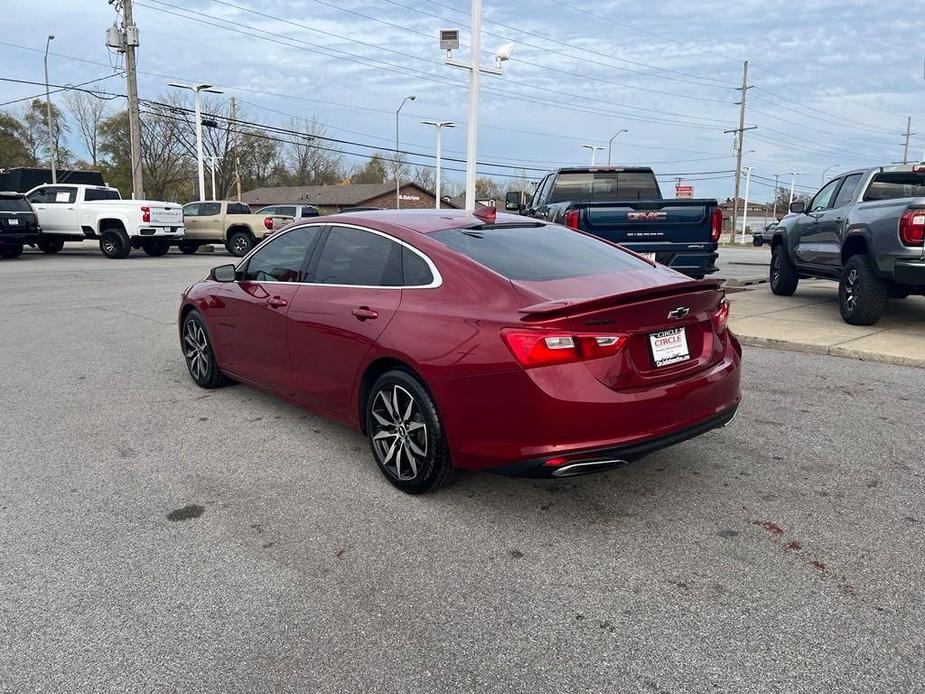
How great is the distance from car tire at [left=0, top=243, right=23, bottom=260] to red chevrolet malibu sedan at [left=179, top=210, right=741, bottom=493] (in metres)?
19.2

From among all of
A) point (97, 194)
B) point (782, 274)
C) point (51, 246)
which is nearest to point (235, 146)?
point (51, 246)

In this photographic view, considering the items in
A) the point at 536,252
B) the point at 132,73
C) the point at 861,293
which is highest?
the point at 132,73

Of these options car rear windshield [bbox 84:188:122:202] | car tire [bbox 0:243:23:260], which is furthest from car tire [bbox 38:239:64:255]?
car rear windshield [bbox 84:188:122:202]

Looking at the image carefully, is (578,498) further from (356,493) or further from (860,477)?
(860,477)

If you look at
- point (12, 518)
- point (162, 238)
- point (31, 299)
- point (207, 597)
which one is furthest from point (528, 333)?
point (162, 238)

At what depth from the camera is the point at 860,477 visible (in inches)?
159

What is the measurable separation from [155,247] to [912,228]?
21741 millimetres

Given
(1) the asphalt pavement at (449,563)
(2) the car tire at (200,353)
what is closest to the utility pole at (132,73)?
(2) the car tire at (200,353)

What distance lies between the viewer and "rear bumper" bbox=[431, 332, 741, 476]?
3.18 m

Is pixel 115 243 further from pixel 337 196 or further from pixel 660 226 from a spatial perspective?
pixel 337 196

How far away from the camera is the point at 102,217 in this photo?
2064cm

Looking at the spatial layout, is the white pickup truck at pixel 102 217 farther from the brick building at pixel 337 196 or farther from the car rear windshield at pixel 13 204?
the brick building at pixel 337 196

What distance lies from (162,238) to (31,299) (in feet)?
34.7

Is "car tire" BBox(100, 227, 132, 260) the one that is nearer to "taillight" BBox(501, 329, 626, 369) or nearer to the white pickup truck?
the white pickup truck
